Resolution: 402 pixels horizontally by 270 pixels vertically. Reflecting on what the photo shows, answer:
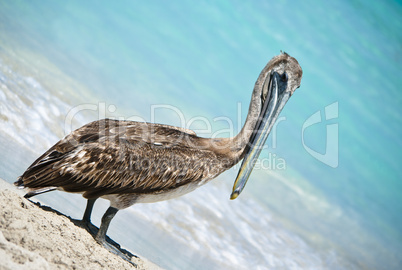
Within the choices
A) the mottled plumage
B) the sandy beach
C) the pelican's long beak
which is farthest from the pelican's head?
the sandy beach

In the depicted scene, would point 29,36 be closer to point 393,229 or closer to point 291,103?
point 291,103

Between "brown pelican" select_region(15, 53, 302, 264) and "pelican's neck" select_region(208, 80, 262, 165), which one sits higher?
"pelican's neck" select_region(208, 80, 262, 165)

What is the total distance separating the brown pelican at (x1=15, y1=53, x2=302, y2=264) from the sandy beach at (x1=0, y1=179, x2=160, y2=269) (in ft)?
0.81

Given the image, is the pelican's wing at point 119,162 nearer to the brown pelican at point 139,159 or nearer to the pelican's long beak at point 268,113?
the brown pelican at point 139,159

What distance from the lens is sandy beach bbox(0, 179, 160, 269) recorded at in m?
3.50

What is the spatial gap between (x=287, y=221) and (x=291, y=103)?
885 cm

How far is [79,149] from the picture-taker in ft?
15.8

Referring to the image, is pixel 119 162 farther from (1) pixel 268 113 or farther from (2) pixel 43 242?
(1) pixel 268 113

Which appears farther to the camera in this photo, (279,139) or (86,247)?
(279,139)

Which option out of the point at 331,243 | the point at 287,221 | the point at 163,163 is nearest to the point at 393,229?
the point at 331,243

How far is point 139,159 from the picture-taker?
4.98 meters

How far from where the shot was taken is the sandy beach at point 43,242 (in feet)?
11.5

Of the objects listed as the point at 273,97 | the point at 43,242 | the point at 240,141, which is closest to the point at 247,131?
the point at 240,141

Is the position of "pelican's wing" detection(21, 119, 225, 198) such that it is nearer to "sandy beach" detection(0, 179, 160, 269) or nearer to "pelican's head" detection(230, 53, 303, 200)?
"sandy beach" detection(0, 179, 160, 269)
